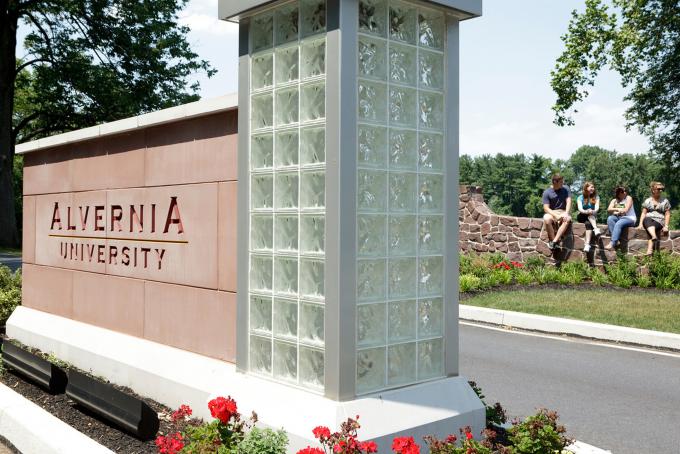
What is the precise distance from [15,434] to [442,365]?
3553 millimetres

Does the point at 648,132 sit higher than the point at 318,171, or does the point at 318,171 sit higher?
the point at 648,132

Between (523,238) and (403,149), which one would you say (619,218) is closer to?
(523,238)

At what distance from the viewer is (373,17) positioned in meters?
4.93

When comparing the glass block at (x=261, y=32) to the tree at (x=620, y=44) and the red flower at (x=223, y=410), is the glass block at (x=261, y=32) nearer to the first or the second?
the red flower at (x=223, y=410)

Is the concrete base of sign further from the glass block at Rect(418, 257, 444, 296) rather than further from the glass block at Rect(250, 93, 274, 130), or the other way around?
the glass block at Rect(250, 93, 274, 130)

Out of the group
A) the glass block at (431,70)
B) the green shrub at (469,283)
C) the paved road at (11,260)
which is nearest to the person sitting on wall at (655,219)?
the green shrub at (469,283)

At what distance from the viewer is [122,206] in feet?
25.7

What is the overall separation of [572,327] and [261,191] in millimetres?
7150

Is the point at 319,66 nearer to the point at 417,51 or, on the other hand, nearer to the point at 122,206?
the point at 417,51

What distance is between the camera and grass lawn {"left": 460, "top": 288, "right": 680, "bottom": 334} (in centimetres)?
1116

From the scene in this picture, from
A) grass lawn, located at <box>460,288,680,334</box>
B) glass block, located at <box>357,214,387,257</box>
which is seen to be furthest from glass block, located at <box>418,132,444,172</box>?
grass lawn, located at <box>460,288,680,334</box>

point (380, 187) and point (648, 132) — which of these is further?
point (648, 132)

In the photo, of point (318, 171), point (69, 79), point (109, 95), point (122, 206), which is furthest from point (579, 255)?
point (69, 79)

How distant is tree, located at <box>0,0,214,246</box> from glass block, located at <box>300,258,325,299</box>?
85.8 feet
